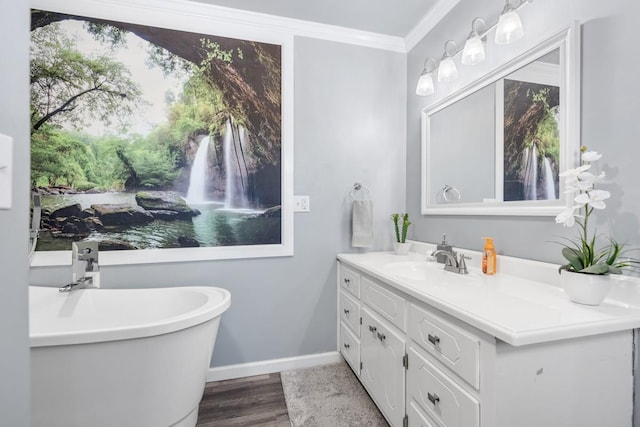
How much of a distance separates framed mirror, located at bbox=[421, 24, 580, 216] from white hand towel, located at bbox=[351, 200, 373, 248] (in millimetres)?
Result: 419

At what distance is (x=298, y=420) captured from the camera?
1559mm

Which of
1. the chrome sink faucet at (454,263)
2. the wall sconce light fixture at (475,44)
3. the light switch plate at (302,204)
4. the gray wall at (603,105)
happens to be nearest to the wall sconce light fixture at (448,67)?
the wall sconce light fixture at (475,44)

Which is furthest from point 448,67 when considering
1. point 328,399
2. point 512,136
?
point 328,399

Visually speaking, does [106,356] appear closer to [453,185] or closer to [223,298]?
[223,298]

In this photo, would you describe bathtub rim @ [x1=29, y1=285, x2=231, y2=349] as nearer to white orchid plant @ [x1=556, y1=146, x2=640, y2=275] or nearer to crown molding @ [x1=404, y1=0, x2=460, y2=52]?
white orchid plant @ [x1=556, y1=146, x2=640, y2=275]

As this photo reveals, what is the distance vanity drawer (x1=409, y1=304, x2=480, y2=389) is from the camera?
874 millimetres

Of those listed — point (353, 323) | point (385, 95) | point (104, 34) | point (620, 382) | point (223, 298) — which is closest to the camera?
point (620, 382)

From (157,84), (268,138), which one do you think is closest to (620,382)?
(268,138)

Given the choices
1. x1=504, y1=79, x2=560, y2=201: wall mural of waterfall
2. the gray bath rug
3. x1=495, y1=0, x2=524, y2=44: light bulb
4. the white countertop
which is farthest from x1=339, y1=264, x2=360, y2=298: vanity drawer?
x1=495, y1=0, x2=524, y2=44: light bulb

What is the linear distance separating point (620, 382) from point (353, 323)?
48.0 inches

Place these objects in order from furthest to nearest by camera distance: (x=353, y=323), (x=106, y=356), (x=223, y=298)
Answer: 1. (x=353, y=323)
2. (x=223, y=298)
3. (x=106, y=356)

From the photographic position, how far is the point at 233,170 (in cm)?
197

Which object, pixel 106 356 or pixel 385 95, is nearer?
pixel 106 356

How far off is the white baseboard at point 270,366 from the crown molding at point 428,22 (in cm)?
238
